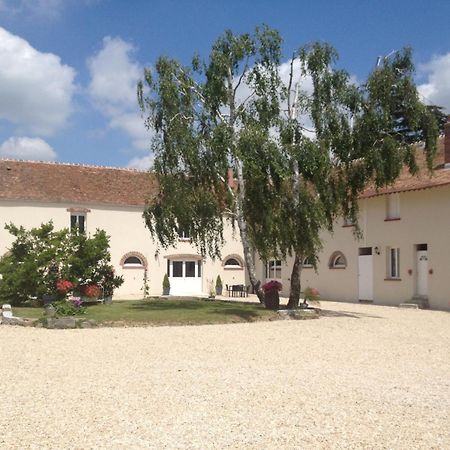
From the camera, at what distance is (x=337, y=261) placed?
2559cm

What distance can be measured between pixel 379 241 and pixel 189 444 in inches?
755

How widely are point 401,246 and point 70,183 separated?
15.4 m

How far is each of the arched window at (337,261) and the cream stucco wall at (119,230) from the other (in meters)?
5.50

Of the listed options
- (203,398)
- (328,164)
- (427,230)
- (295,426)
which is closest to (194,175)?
(328,164)

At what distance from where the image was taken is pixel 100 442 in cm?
514

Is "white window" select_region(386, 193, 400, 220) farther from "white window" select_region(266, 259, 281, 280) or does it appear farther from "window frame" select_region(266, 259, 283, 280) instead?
"white window" select_region(266, 259, 281, 280)

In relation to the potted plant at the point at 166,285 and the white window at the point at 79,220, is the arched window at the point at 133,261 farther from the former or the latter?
the white window at the point at 79,220

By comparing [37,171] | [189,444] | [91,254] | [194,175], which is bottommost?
[189,444]

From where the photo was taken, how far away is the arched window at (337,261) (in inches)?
988

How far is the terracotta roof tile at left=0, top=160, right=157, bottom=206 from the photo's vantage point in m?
26.9

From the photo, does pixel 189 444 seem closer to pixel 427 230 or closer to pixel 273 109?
pixel 273 109

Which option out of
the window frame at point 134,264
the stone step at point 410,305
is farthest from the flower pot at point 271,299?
the window frame at point 134,264

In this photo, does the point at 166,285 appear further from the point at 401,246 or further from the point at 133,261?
the point at 401,246

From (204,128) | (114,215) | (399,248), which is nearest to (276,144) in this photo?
(204,128)
